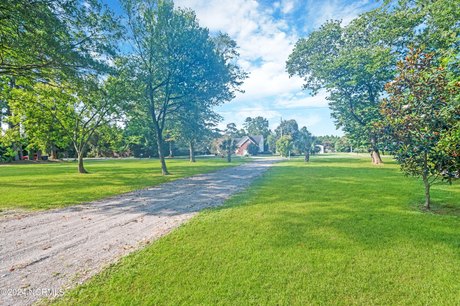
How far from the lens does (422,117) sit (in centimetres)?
638

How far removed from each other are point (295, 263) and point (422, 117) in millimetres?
5990

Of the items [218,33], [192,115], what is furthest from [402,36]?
[192,115]

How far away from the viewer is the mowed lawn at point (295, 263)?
284 cm

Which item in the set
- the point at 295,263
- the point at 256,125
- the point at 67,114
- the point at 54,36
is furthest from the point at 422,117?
the point at 256,125

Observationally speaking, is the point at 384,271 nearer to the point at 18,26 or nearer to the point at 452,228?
the point at 452,228

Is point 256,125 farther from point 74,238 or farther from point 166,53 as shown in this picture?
point 74,238

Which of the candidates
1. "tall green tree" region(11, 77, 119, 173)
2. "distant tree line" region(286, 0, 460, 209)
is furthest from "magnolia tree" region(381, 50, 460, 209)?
"tall green tree" region(11, 77, 119, 173)

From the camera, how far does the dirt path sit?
3252 millimetres

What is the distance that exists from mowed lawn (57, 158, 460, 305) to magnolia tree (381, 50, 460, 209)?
5.06 feet

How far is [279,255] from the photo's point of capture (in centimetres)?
389

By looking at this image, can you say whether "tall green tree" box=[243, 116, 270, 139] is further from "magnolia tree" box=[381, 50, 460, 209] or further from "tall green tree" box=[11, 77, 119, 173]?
"magnolia tree" box=[381, 50, 460, 209]

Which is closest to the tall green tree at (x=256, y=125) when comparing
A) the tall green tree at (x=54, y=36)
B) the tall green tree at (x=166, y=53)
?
the tall green tree at (x=166, y=53)

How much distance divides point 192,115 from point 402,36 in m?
17.9

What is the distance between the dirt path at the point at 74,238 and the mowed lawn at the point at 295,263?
506 mm
